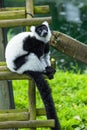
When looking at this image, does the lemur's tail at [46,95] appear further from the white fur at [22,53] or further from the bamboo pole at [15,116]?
the bamboo pole at [15,116]

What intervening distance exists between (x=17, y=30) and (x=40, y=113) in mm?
9031

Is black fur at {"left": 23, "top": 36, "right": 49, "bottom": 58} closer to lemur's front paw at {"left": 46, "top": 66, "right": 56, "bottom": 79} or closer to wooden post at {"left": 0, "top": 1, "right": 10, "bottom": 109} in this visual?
lemur's front paw at {"left": 46, "top": 66, "right": 56, "bottom": 79}

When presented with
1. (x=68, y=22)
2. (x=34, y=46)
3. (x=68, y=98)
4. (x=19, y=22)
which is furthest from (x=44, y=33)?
(x=68, y=22)

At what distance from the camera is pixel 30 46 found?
13.1 feet

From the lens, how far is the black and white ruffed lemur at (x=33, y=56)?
395 centimetres

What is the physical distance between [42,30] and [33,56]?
0.23 m

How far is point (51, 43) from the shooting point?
3783 millimetres

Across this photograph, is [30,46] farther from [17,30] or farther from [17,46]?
[17,30]

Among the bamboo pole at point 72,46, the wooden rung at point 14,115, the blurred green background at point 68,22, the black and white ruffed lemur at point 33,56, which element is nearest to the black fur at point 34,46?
the black and white ruffed lemur at point 33,56

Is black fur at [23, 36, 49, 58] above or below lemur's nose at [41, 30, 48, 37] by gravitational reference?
below

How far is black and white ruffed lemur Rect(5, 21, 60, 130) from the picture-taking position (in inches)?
155

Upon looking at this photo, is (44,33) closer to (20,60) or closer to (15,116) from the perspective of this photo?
(20,60)

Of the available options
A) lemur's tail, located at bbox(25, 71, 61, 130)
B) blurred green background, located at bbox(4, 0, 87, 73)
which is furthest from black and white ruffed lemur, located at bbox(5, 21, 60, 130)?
blurred green background, located at bbox(4, 0, 87, 73)

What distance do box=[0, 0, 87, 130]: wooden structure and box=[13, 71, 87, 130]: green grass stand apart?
1072 mm
